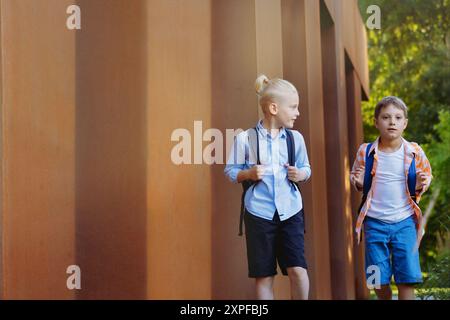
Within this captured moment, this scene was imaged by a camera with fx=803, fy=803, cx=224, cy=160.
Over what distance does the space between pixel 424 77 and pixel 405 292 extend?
6.48 meters

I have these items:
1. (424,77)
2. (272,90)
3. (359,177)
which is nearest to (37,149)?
(272,90)

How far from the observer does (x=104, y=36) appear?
442 centimetres

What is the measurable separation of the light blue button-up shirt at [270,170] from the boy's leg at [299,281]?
273 mm

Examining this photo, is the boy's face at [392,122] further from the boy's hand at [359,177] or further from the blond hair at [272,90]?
the blond hair at [272,90]

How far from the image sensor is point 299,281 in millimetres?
4055

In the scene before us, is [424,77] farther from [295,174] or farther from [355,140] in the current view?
[295,174]

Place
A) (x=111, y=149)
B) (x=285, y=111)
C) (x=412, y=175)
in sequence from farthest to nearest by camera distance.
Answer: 1. (x=111, y=149)
2. (x=412, y=175)
3. (x=285, y=111)

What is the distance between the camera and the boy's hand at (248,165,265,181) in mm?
3969

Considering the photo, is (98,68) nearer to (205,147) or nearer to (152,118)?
(152,118)

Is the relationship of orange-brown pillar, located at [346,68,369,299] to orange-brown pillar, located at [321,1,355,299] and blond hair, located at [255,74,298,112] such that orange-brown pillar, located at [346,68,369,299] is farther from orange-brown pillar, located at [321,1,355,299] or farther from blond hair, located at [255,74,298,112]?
blond hair, located at [255,74,298,112]

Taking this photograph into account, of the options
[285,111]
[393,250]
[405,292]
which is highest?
[285,111]

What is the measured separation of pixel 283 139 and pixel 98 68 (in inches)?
44.1

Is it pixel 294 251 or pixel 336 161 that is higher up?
pixel 336 161
